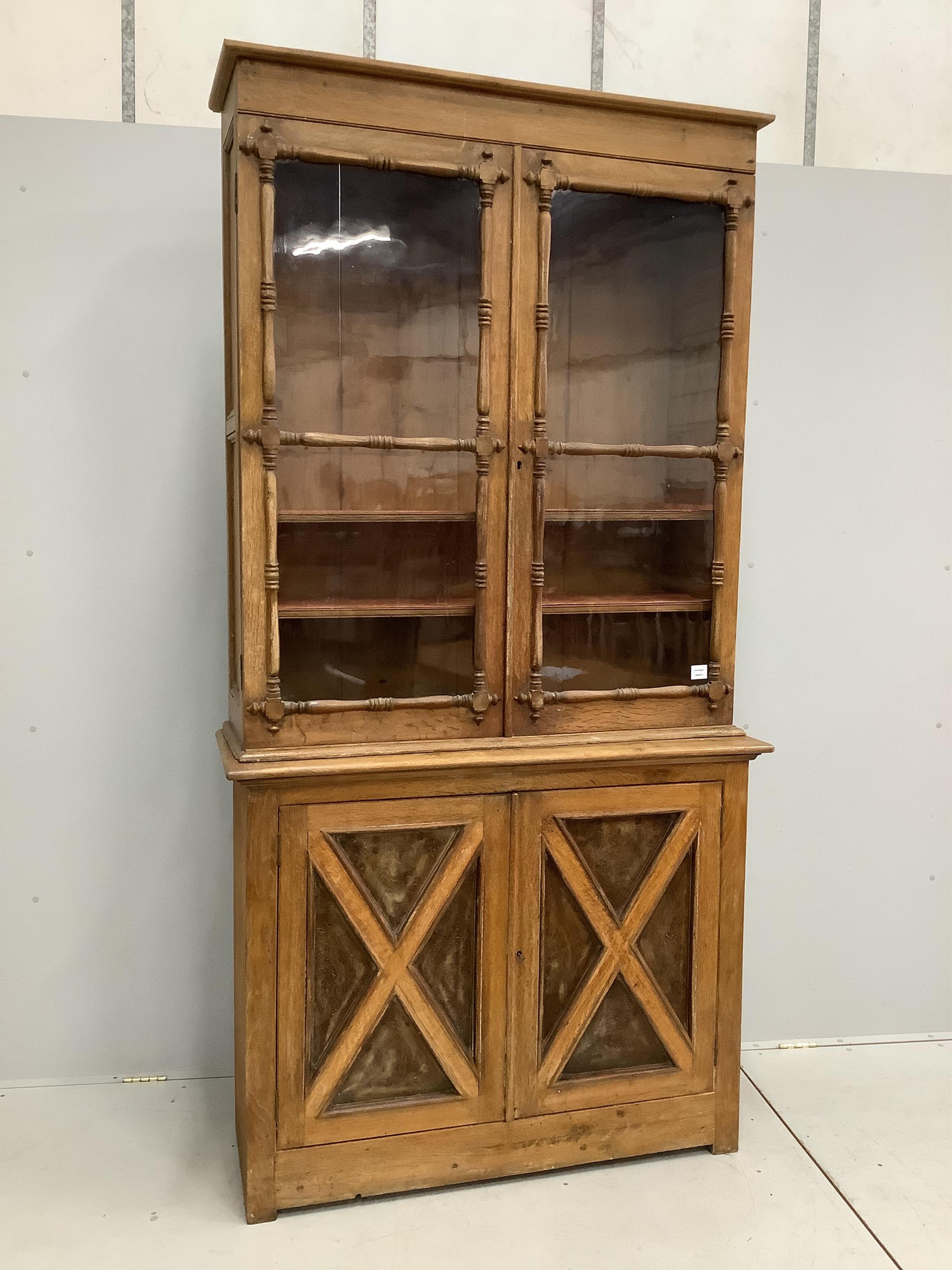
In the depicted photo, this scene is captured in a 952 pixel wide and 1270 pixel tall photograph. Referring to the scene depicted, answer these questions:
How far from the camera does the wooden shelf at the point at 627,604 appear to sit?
243cm

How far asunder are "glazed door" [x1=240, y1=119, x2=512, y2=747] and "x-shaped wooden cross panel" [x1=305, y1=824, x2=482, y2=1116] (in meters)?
0.28

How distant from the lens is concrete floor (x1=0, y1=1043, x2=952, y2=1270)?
2207 millimetres

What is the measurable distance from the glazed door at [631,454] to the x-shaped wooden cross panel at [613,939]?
0.28 metres

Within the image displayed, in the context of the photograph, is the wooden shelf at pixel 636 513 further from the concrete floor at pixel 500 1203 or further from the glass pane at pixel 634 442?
the concrete floor at pixel 500 1203

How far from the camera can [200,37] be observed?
2.68 m

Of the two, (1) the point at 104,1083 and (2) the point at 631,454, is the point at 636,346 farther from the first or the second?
(1) the point at 104,1083

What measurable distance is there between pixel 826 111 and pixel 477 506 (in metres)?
1.63

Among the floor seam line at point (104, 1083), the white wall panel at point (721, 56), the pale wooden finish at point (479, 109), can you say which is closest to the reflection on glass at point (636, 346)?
the pale wooden finish at point (479, 109)

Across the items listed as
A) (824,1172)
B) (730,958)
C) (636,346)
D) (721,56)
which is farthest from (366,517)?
(824,1172)

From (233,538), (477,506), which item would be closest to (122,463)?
(233,538)

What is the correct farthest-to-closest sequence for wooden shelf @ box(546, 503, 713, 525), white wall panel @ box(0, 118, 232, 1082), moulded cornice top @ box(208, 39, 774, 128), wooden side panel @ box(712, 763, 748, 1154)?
white wall panel @ box(0, 118, 232, 1082) < wooden side panel @ box(712, 763, 748, 1154) < wooden shelf @ box(546, 503, 713, 525) < moulded cornice top @ box(208, 39, 774, 128)

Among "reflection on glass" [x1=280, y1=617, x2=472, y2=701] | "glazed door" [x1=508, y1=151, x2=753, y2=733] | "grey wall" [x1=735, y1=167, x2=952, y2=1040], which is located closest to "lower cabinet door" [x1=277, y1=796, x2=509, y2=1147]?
"reflection on glass" [x1=280, y1=617, x2=472, y2=701]

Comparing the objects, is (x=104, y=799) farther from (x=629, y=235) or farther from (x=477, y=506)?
(x=629, y=235)

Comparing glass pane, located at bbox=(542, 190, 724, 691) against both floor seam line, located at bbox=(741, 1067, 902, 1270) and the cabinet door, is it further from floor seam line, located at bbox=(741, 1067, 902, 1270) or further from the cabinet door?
floor seam line, located at bbox=(741, 1067, 902, 1270)
